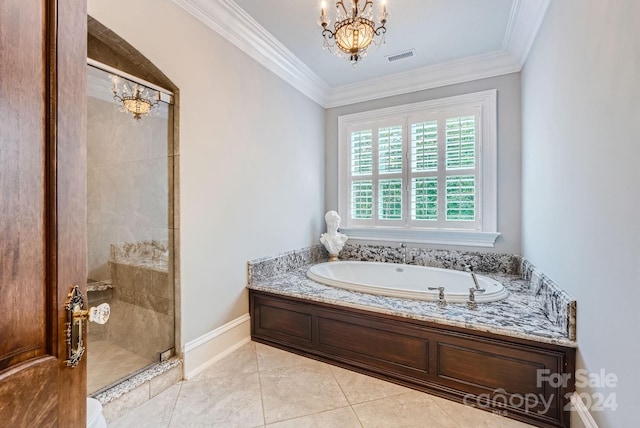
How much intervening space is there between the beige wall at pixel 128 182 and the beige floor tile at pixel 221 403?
3.21 feet

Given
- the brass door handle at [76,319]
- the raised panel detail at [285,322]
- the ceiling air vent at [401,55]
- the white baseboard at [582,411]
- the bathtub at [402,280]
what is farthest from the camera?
the ceiling air vent at [401,55]

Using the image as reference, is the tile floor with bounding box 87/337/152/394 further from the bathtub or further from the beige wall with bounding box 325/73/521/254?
the beige wall with bounding box 325/73/521/254

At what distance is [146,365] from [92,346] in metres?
0.35

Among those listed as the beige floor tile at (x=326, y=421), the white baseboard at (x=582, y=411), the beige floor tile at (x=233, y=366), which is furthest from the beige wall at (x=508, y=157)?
the beige floor tile at (x=233, y=366)

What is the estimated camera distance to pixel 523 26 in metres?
2.33

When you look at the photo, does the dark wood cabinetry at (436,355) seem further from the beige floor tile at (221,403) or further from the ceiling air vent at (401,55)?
the ceiling air vent at (401,55)

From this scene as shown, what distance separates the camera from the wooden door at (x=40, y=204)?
563 millimetres

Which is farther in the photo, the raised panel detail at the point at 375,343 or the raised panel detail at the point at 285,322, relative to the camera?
the raised panel detail at the point at 285,322

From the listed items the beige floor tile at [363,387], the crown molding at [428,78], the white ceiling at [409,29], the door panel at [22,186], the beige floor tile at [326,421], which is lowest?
the beige floor tile at [326,421]

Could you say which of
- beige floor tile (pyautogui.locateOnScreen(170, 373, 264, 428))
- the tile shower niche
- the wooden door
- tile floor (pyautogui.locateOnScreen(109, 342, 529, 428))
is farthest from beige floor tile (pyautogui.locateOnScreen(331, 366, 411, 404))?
the wooden door

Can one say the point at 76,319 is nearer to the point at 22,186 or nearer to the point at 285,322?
the point at 22,186

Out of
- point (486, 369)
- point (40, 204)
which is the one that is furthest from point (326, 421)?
point (40, 204)

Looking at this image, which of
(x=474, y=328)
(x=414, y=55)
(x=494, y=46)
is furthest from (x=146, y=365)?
(x=494, y=46)

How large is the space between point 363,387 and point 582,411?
1141 millimetres
